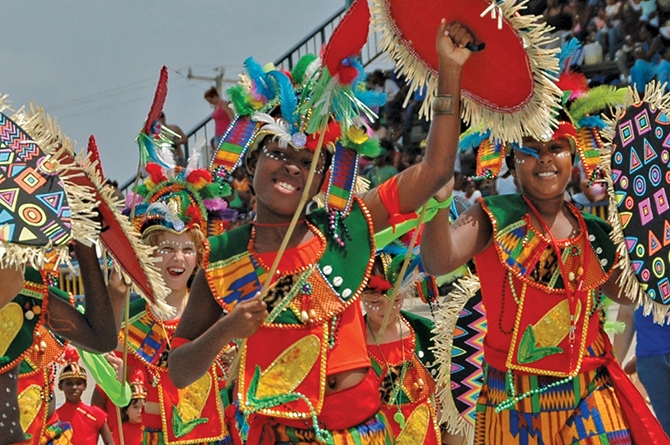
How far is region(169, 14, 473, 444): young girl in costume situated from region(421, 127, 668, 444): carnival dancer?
21.0 inches

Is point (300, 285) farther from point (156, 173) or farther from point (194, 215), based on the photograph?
point (156, 173)

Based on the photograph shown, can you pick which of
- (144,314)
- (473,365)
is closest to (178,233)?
(144,314)

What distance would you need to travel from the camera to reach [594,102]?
178 inches

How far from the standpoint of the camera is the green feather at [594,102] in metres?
4.49

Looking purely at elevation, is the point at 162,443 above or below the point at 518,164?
below

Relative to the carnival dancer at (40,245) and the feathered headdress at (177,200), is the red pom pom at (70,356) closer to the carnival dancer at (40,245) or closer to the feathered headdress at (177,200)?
the feathered headdress at (177,200)

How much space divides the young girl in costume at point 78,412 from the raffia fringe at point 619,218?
11.6 ft

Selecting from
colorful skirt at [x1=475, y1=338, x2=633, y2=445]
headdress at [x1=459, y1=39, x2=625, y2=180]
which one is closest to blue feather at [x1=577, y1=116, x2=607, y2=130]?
headdress at [x1=459, y1=39, x2=625, y2=180]

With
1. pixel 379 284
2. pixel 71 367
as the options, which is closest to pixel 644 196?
pixel 379 284

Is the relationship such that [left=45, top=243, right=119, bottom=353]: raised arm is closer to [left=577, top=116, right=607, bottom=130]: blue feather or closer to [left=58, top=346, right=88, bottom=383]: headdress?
[left=577, top=116, right=607, bottom=130]: blue feather

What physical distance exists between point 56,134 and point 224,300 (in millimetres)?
766

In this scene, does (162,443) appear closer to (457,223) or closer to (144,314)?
(144,314)

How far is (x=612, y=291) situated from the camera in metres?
4.49

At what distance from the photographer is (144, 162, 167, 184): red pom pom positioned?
6.24 m
